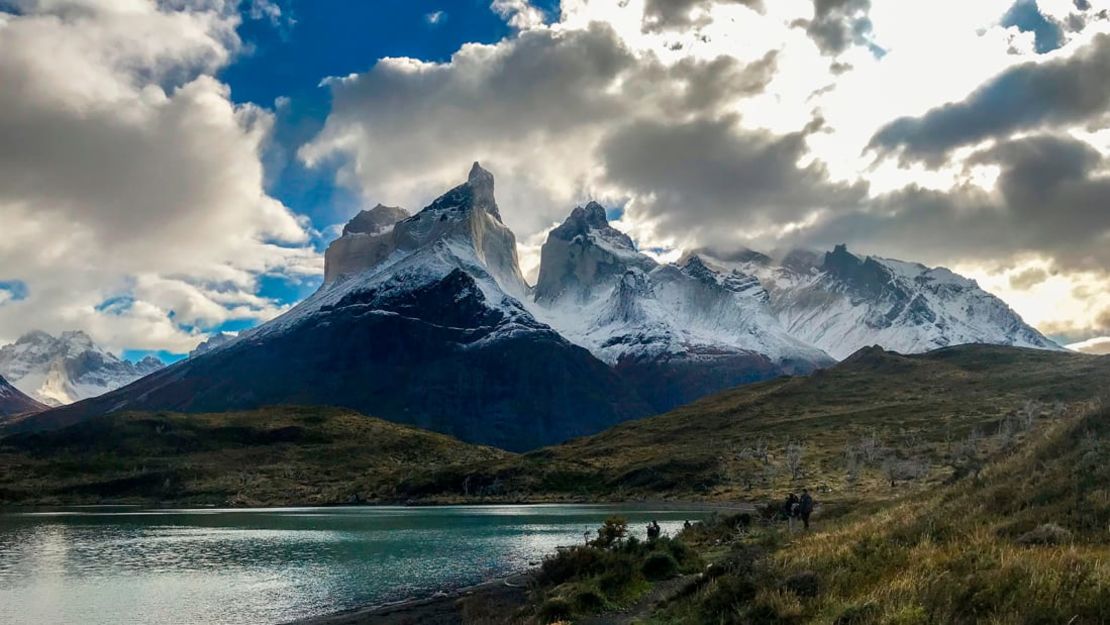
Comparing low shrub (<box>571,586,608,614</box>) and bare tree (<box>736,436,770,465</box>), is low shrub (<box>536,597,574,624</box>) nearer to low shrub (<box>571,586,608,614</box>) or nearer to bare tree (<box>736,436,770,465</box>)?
low shrub (<box>571,586,608,614</box>)

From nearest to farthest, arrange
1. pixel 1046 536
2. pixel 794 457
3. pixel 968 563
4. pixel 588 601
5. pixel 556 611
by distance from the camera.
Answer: pixel 968 563
pixel 1046 536
pixel 556 611
pixel 588 601
pixel 794 457

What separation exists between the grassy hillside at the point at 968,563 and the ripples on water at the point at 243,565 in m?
27.6

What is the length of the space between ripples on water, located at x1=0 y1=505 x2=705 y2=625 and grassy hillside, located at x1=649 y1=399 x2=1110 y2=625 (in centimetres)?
2760

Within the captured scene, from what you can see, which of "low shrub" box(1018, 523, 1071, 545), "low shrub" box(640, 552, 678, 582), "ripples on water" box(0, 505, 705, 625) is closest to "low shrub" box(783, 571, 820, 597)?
"low shrub" box(1018, 523, 1071, 545)

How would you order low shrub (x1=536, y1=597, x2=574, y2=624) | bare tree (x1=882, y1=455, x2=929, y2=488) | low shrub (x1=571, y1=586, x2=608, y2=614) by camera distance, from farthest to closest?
1. bare tree (x1=882, y1=455, x2=929, y2=488)
2. low shrub (x1=571, y1=586, x2=608, y2=614)
3. low shrub (x1=536, y1=597, x2=574, y2=624)

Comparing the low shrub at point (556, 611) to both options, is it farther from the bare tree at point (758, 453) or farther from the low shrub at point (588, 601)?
the bare tree at point (758, 453)

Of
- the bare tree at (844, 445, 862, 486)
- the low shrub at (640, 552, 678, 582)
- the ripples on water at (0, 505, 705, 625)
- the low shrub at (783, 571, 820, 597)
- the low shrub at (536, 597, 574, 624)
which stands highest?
the low shrub at (783, 571, 820, 597)

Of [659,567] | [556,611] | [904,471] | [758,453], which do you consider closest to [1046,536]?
[556,611]

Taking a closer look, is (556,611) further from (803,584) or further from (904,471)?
(904,471)

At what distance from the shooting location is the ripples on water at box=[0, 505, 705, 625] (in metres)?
43.2

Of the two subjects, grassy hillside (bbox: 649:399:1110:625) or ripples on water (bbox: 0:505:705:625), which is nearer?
grassy hillside (bbox: 649:399:1110:625)

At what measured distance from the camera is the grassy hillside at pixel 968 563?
15.2 metres

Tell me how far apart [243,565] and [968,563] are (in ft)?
190

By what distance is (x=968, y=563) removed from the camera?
18.1 meters
